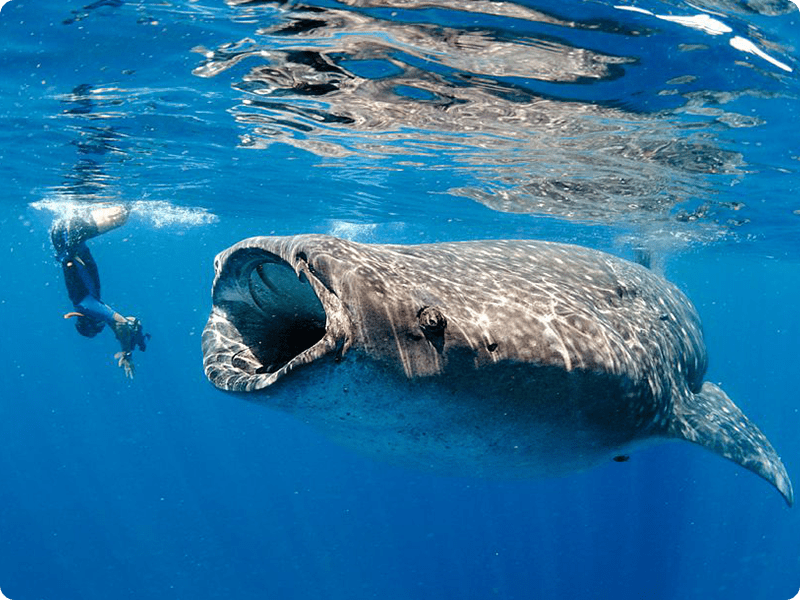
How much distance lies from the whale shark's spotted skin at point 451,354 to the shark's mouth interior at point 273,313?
1 cm

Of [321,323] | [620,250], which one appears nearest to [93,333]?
[321,323]

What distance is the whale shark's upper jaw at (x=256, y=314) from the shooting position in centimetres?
350

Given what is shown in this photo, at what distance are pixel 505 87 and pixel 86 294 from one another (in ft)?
32.1

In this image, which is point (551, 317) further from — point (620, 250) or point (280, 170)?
point (620, 250)

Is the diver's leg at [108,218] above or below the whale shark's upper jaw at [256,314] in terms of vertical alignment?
below

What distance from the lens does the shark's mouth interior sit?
13.3ft

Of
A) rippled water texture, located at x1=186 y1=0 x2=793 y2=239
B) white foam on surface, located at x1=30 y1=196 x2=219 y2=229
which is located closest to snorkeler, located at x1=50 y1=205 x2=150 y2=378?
rippled water texture, located at x1=186 y1=0 x2=793 y2=239

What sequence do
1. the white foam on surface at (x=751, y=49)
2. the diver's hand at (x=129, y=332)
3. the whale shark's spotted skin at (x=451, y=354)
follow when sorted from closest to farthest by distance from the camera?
the whale shark's spotted skin at (x=451, y=354) < the white foam on surface at (x=751, y=49) < the diver's hand at (x=129, y=332)

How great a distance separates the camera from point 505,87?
8.79 meters

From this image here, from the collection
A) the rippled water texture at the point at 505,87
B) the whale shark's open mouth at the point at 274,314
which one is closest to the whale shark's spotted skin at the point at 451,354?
the whale shark's open mouth at the point at 274,314

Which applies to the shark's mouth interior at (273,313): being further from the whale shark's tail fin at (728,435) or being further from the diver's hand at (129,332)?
the diver's hand at (129,332)

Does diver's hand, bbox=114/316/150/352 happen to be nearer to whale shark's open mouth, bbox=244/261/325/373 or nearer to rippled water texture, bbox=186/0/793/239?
rippled water texture, bbox=186/0/793/239

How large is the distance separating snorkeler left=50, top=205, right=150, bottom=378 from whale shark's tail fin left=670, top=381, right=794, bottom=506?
10461 mm

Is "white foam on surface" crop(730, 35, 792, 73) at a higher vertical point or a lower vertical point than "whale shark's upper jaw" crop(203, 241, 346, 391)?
higher
